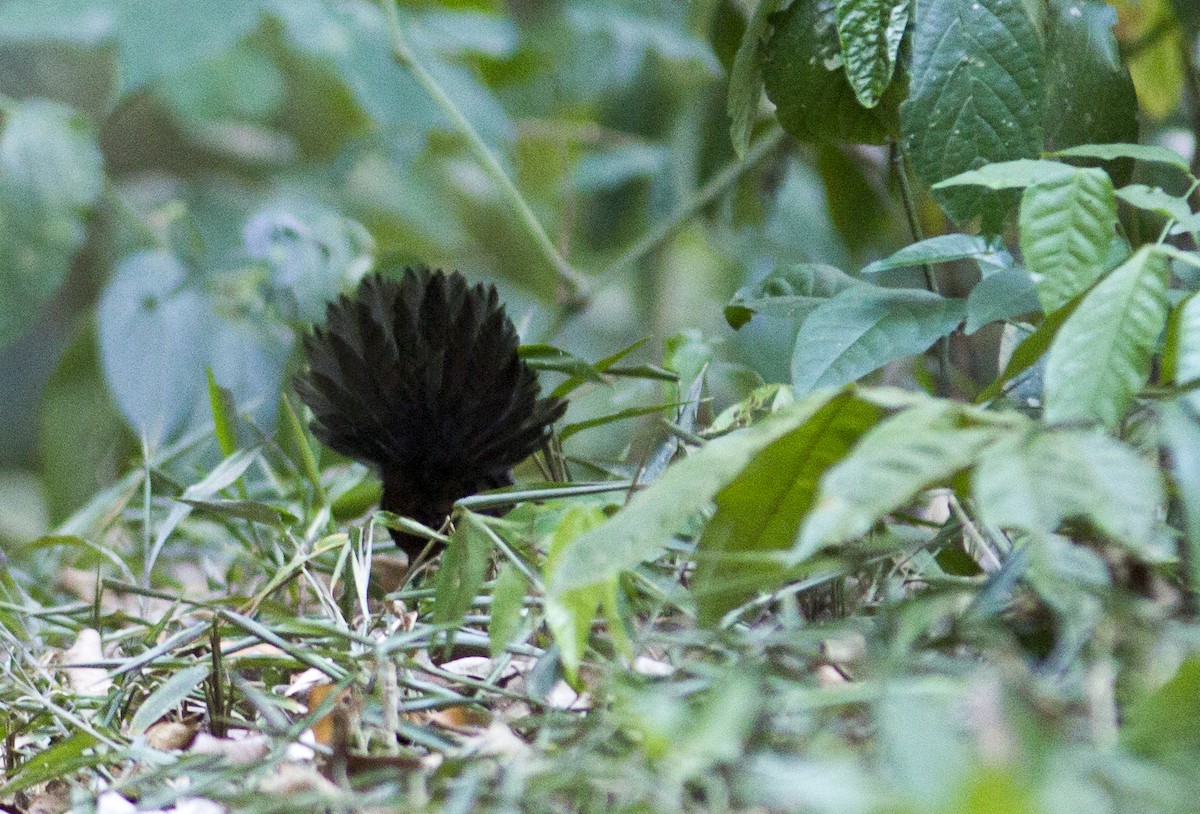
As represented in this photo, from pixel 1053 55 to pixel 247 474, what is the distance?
64 centimetres

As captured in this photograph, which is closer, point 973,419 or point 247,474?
point 973,419

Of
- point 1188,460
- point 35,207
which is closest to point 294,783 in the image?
point 1188,460

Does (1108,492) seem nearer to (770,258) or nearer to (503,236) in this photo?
(770,258)

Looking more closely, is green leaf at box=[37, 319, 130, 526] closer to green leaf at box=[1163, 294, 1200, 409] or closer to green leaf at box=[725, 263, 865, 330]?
green leaf at box=[725, 263, 865, 330]

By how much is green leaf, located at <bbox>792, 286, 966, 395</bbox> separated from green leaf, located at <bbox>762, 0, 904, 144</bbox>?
0.32 ft

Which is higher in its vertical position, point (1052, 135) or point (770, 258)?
point (1052, 135)

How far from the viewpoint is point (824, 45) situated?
0.57 metres

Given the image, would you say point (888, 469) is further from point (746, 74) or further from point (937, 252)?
point (746, 74)

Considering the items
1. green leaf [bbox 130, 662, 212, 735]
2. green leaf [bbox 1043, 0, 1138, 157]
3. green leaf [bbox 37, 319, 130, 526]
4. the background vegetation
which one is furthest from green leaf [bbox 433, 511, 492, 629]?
green leaf [bbox 37, 319, 130, 526]

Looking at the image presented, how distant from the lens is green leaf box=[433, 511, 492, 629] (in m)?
0.45

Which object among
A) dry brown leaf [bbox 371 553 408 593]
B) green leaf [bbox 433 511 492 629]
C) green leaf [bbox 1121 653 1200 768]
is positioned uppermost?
green leaf [bbox 1121 653 1200 768]

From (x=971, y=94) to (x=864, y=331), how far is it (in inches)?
4.8

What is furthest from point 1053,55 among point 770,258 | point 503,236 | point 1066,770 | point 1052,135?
point 503,236

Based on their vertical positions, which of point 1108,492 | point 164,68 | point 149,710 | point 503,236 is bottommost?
point 503,236
